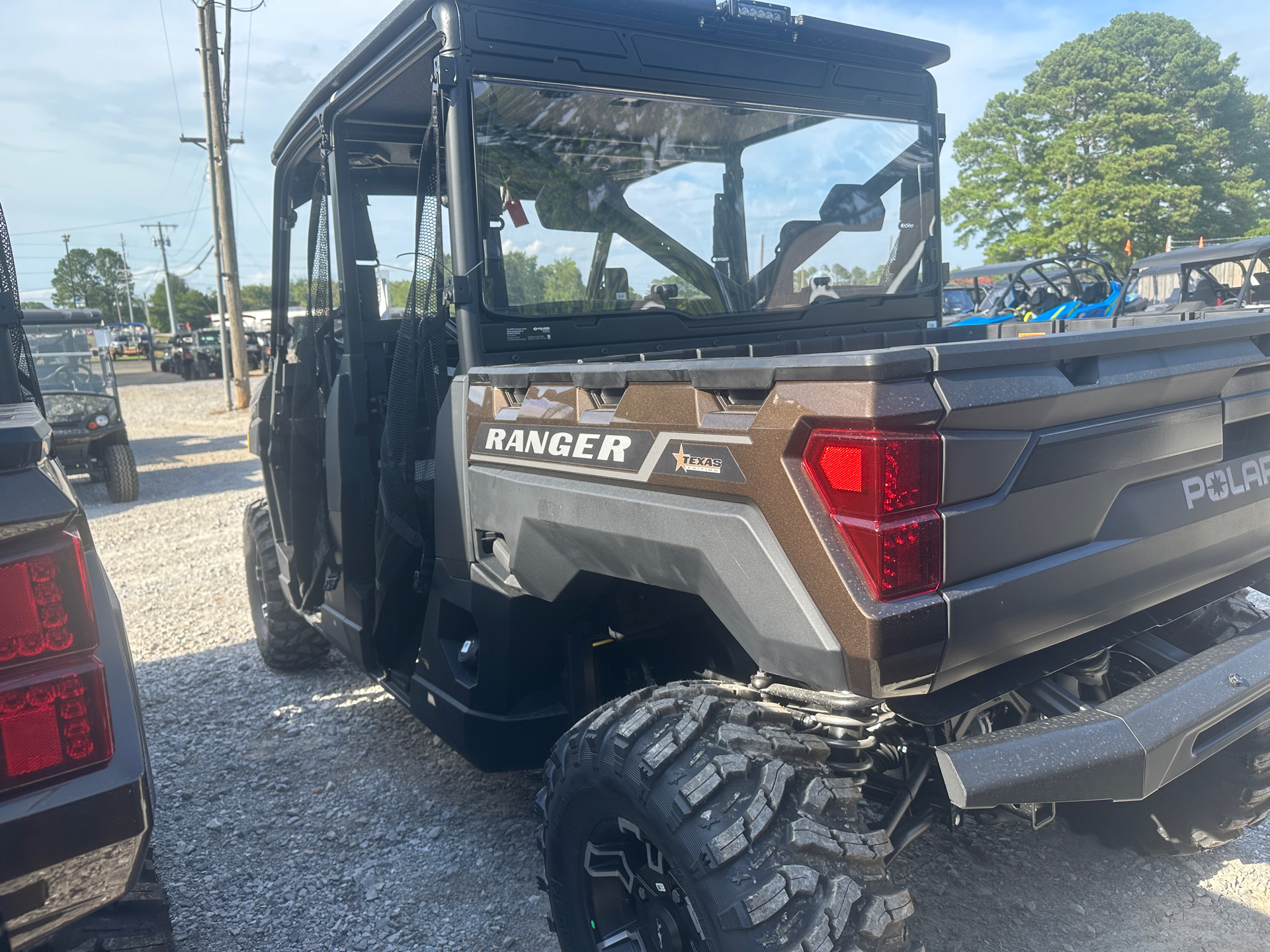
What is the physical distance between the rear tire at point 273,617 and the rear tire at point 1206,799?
3.70 metres

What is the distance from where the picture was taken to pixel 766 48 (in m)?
2.86

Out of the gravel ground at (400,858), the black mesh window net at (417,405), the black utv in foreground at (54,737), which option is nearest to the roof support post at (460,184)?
the black mesh window net at (417,405)

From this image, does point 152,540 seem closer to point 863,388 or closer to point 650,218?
point 650,218

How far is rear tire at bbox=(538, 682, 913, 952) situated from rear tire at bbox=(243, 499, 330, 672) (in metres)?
2.93

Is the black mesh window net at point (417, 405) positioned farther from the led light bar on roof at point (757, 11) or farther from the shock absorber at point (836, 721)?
the shock absorber at point (836, 721)

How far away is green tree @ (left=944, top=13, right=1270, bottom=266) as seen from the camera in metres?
33.2

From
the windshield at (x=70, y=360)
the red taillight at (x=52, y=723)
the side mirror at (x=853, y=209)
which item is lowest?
the red taillight at (x=52, y=723)

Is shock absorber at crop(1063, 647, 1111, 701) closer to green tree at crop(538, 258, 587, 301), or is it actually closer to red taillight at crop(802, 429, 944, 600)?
red taillight at crop(802, 429, 944, 600)

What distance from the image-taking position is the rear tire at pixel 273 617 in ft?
15.1

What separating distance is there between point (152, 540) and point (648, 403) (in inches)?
318

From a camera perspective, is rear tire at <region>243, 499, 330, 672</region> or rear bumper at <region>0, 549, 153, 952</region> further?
rear tire at <region>243, 499, 330, 672</region>

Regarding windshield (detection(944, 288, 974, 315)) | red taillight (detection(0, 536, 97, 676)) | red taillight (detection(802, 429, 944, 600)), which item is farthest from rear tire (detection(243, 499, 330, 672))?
windshield (detection(944, 288, 974, 315))

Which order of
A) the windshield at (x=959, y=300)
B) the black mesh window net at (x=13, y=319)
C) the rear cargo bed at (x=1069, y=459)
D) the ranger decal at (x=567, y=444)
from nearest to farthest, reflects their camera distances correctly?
1. the rear cargo bed at (x=1069, y=459)
2. the ranger decal at (x=567, y=444)
3. the black mesh window net at (x=13, y=319)
4. the windshield at (x=959, y=300)

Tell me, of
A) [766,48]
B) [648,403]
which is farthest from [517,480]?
[766,48]
